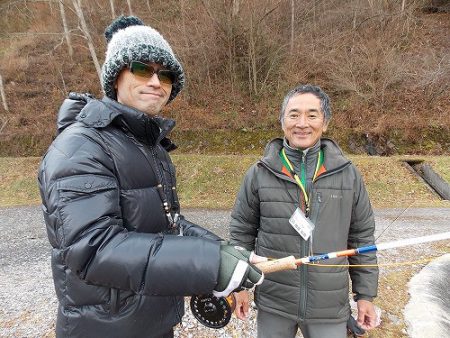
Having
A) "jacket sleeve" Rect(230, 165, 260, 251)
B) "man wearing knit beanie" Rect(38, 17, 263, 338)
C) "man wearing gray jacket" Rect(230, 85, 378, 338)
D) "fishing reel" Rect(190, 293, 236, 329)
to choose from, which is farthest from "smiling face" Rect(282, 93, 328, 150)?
"fishing reel" Rect(190, 293, 236, 329)

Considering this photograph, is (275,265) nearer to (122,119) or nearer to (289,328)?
(289,328)

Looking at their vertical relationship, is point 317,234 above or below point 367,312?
above

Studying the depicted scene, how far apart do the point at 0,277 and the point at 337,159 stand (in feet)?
19.8

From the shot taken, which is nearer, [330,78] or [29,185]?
[29,185]

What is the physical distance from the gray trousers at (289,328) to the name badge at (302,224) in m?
0.67

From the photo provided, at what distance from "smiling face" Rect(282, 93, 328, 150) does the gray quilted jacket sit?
0.15 m

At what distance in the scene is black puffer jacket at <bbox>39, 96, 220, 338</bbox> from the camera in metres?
1.12

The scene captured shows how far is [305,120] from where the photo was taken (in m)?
2.19

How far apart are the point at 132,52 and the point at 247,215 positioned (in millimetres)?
1448

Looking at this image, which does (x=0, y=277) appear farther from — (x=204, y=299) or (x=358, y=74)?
(x=358, y=74)

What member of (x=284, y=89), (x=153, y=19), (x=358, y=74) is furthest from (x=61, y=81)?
(x=358, y=74)

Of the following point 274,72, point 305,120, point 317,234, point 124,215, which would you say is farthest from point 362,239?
point 274,72

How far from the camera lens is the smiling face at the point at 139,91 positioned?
5.20 ft

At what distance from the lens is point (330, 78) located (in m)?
18.2
